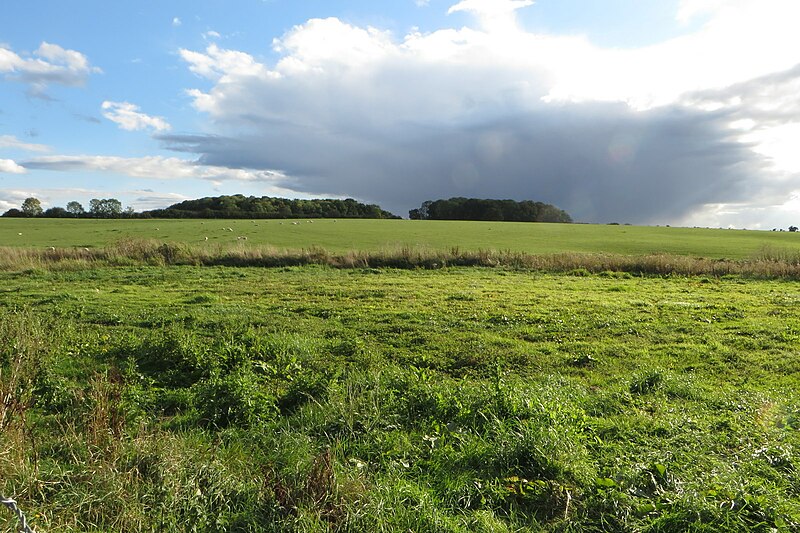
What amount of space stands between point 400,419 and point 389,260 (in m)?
24.1

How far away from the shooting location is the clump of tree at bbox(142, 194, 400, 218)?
99.9 m

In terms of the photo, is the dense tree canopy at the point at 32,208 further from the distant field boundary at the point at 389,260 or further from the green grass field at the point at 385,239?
the distant field boundary at the point at 389,260

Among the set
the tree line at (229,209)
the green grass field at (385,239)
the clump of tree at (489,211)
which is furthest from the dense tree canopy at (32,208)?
the clump of tree at (489,211)

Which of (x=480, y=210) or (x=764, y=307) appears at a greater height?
(x=480, y=210)

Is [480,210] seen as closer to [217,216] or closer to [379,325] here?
[217,216]

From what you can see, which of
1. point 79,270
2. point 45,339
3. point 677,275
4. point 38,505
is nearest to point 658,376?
point 38,505

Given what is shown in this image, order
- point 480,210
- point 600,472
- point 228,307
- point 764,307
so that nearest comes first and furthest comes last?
point 600,472 < point 228,307 < point 764,307 < point 480,210

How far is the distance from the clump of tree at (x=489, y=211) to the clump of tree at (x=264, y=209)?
377 inches

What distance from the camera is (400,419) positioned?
688cm

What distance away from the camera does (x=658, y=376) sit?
845 cm

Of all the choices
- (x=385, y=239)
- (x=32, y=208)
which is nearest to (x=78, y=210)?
(x=32, y=208)

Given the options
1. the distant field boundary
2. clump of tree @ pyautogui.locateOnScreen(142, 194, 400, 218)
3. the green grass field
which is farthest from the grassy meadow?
clump of tree @ pyautogui.locateOnScreen(142, 194, 400, 218)

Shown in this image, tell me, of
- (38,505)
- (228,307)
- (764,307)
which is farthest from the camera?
(764,307)

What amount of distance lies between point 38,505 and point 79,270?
26545 millimetres
